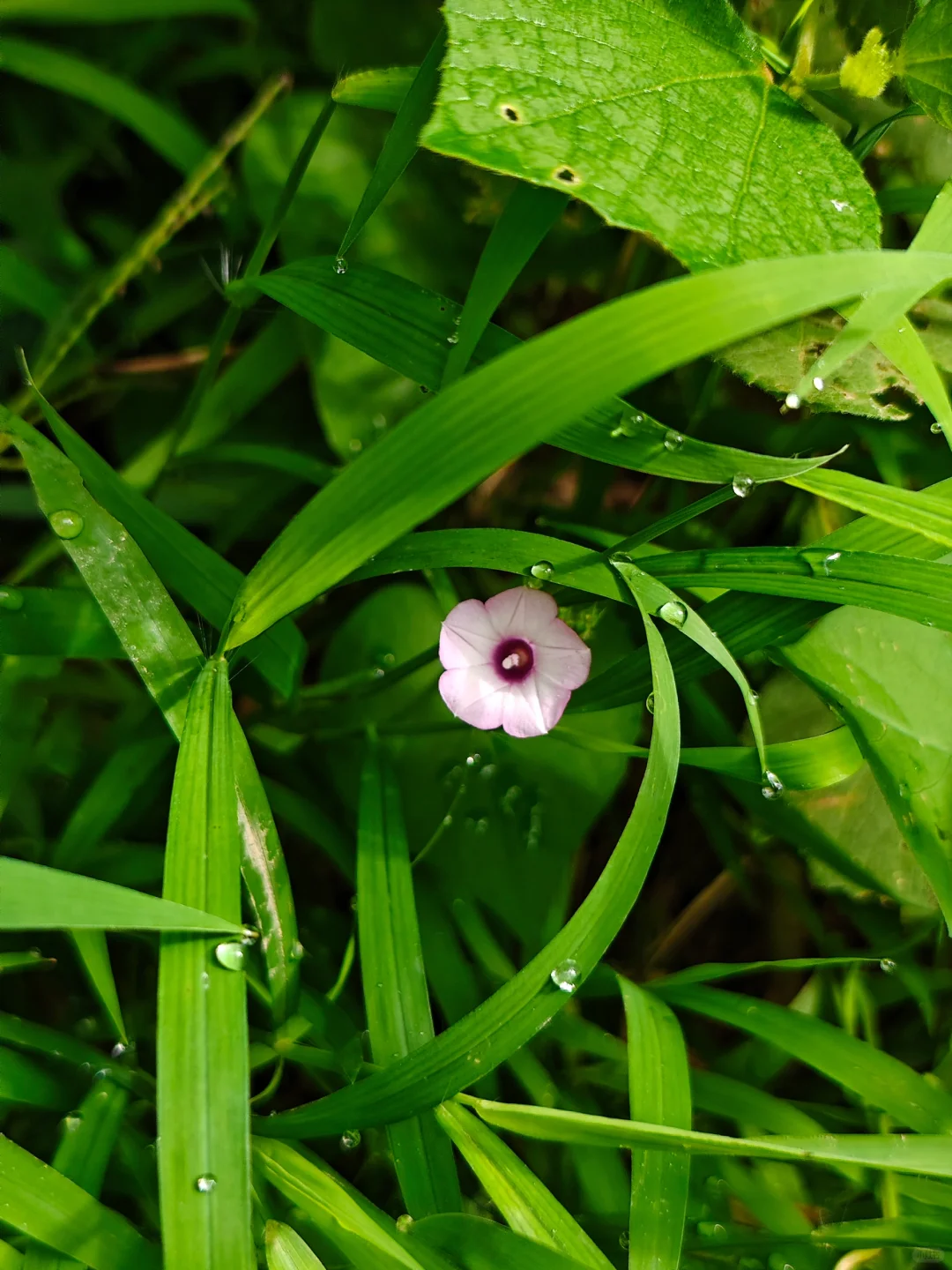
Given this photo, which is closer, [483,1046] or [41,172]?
[483,1046]

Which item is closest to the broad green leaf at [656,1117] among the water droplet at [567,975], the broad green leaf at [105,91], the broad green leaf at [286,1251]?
the water droplet at [567,975]

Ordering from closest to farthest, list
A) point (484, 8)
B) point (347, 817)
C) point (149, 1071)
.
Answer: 1. point (484, 8)
2. point (149, 1071)
3. point (347, 817)

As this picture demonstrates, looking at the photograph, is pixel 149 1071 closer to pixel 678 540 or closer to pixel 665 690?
pixel 665 690

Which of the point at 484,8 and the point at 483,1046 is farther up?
the point at 484,8

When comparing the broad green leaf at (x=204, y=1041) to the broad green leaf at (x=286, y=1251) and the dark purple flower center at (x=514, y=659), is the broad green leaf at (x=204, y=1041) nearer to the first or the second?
the broad green leaf at (x=286, y=1251)

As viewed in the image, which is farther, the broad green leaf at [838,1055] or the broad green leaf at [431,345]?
the broad green leaf at [838,1055]

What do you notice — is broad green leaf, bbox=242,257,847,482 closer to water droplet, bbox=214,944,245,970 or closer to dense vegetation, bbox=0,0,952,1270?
dense vegetation, bbox=0,0,952,1270

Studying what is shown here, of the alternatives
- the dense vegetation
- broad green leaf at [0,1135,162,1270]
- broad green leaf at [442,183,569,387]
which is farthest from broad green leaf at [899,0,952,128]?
broad green leaf at [0,1135,162,1270]

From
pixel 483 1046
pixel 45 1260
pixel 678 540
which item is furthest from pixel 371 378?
pixel 45 1260
